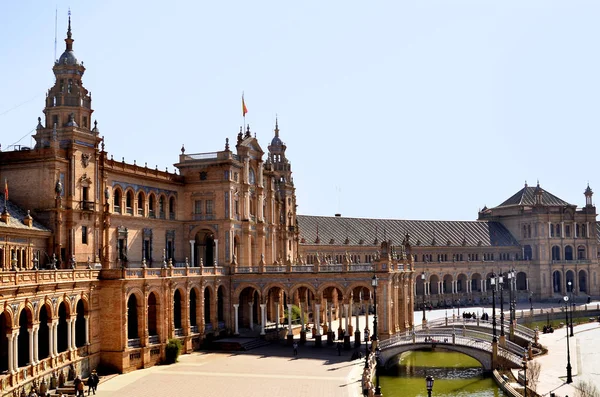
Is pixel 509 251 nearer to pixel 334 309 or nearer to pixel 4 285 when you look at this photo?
pixel 334 309

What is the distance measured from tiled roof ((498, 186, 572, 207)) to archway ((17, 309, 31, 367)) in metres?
104

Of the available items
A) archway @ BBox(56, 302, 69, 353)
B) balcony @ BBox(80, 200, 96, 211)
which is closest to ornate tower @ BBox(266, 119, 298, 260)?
balcony @ BBox(80, 200, 96, 211)

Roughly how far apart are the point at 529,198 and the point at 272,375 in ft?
303

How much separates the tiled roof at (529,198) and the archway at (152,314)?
8874 cm

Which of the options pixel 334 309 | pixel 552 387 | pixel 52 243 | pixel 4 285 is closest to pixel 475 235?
pixel 334 309

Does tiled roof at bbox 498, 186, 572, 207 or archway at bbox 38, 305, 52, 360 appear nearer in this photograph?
archway at bbox 38, 305, 52, 360

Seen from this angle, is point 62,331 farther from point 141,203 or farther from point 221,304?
point 221,304

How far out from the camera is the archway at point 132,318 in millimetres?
62188

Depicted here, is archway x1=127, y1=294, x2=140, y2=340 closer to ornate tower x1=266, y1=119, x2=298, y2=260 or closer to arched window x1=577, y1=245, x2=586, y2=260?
ornate tower x1=266, y1=119, x2=298, y2=260

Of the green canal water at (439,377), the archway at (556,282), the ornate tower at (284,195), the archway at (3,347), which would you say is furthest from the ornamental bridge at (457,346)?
the archway at (556,282)

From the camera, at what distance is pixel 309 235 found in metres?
114

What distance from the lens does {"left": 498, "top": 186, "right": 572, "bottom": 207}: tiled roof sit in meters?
134

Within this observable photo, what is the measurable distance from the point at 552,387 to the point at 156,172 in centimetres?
4202

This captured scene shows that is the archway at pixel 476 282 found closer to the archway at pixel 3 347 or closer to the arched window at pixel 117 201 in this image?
the arched window at pixel 117 201
